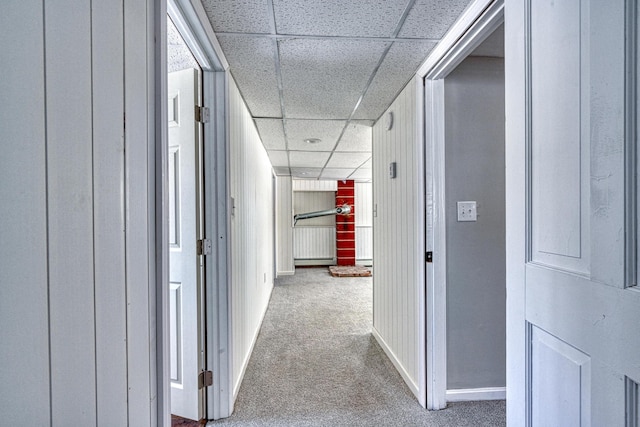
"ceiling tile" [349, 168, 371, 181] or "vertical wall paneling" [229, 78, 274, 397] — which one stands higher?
"ceiling tile" [349, 168, 371, 181]

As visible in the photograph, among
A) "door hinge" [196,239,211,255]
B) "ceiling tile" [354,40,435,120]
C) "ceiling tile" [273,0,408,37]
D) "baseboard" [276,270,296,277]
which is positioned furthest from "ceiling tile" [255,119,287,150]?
"baseboard" [276,270,296,277]

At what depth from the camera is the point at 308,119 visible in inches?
111

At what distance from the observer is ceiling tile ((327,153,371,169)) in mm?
4398

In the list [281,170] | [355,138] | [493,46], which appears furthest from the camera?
[281,170]

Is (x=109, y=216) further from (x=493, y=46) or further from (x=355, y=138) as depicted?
(x=355, y=138)

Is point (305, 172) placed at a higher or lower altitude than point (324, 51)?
lower

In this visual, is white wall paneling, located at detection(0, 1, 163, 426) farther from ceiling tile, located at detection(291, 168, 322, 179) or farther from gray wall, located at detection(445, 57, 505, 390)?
ceiling tile, located at detection(291, 168, 322, 179)

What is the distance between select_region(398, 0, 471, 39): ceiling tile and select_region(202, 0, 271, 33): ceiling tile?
66 centimetres

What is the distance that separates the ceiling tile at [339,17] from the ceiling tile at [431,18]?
0.21 ft

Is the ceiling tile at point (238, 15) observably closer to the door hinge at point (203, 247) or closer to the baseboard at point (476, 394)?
the door hinge at point (203, 247)

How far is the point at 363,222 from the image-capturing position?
7.67 m

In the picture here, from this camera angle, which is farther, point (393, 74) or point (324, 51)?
point (393, 74)

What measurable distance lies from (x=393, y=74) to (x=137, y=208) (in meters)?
1.74

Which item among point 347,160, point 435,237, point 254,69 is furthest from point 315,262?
point 254,69
